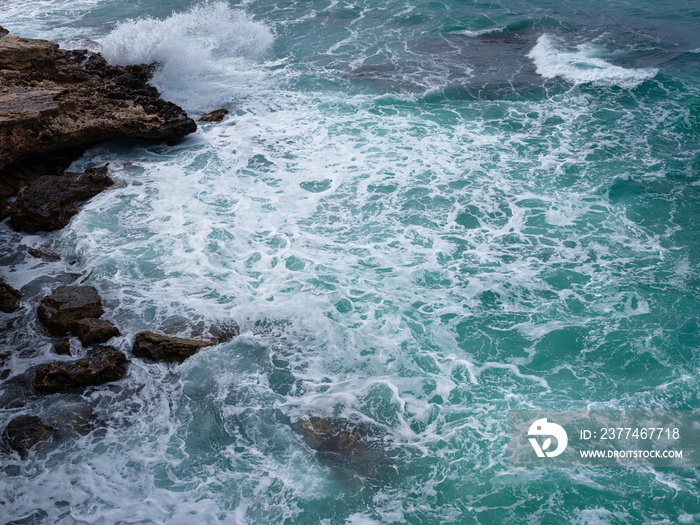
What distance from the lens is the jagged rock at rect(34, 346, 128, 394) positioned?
7.18 m

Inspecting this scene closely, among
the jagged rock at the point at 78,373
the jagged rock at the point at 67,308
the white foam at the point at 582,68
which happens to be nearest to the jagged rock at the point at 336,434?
the jagged rock at the point at 78,373

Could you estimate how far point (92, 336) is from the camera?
7836 mm

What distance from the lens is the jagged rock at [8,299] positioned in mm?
8312

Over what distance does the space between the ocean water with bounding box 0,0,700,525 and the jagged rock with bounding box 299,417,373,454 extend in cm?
15

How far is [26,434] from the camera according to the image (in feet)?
21.8

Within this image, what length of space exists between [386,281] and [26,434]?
5570 mm

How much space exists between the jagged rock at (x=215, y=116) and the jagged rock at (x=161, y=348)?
26.6 feet

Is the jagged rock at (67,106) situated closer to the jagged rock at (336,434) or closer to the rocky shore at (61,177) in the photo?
the rocky shore at (61,177)

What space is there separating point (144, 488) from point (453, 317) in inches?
194

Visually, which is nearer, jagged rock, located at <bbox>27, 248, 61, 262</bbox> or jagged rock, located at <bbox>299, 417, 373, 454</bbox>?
jagged rock, located at <bbox>299, 417, 373, 454</bbox>

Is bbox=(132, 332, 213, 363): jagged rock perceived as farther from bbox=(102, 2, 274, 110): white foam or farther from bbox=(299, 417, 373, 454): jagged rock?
bbox=(102, 2, 274, 110): white foam

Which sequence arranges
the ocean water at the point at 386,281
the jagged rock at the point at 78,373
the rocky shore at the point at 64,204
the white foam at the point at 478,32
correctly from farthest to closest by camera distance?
1. the white foam at the point at 478,32
2. the jagged rock at the point at 78,373
3. the rocky shore at the point at 64,204
4. the ocean water at the point at 386,281

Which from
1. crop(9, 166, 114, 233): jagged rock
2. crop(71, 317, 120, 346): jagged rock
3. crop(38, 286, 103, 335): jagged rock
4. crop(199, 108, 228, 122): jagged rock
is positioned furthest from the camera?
crop(199, 108, 228, 122): jagged rock

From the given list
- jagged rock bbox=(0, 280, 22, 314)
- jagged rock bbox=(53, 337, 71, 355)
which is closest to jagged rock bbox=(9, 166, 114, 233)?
jagged rock bbox=(0, 280, 22, 314)
